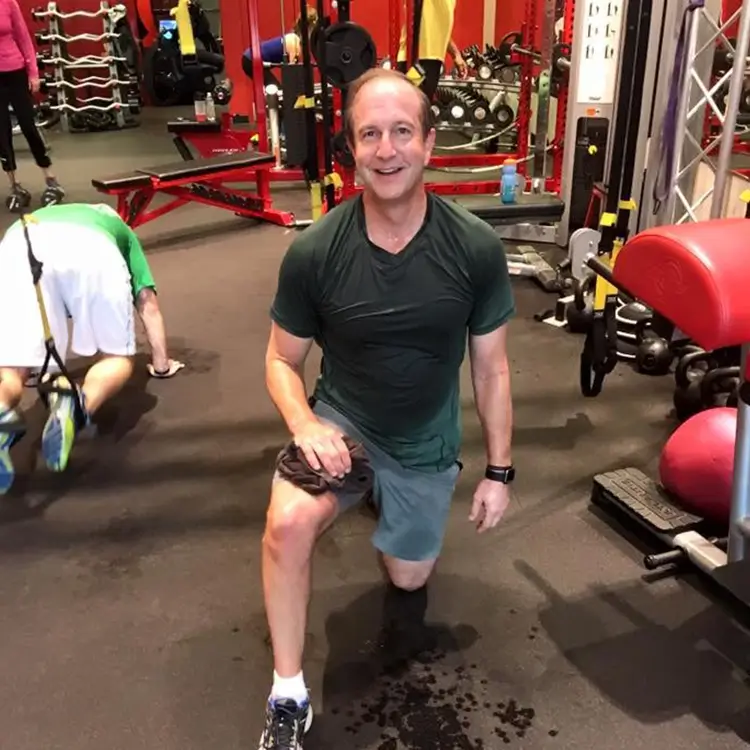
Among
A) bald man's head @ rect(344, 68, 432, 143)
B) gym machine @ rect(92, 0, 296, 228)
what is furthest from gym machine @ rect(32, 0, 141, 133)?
bald man's head @ rect(344, 68, 432, 143)

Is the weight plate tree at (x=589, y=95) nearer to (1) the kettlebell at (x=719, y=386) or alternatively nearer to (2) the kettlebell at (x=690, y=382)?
(2) the kettlebell at (x=690, y=382)

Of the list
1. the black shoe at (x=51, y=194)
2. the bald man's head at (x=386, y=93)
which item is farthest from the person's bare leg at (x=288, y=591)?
the black shoe at (x=51, y=194)

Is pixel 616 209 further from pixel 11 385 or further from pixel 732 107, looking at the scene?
pixel 11 385

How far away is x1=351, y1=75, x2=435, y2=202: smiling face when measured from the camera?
61.4 inches

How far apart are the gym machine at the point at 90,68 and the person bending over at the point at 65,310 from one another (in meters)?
6.54

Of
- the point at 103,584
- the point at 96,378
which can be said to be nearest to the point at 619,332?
the point at 96,378

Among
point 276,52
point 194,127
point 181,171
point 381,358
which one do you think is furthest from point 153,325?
point 276,52

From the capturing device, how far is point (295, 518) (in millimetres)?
1518

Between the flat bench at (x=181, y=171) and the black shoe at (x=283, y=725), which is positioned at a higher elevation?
the flat bench at (x=181, y=171)

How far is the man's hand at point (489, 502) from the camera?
66.8 inches

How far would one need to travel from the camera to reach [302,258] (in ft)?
5.39

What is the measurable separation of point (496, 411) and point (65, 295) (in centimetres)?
150

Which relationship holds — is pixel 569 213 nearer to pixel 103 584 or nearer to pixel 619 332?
pixel 619 332

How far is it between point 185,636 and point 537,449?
127cm
